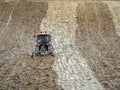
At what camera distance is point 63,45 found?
15.6m

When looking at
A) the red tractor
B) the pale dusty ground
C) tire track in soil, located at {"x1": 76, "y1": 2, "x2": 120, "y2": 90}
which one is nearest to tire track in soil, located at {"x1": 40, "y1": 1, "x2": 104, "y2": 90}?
the pale dusty ground

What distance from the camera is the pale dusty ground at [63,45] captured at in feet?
38.3

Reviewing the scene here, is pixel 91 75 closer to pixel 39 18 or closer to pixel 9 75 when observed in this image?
pixel 9 75

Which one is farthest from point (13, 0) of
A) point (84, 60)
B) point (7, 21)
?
point (84, 60)

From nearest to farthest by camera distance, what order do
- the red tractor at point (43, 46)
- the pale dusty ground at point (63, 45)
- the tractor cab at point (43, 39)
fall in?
the pale dusty ground at point (63, 45)
the red tractor at point (43, 46)
the tractor cab at point (43, 39)

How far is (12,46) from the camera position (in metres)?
15.4

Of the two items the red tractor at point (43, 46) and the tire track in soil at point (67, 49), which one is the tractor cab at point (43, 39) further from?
the tire track in soil at point (67, 49)

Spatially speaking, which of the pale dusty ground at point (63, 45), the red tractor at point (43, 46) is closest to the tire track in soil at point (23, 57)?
the pale dusty ground at point (63, 45)

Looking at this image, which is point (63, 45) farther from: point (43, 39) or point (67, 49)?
point (43, 39)

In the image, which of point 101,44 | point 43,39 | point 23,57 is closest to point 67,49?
point 43,39

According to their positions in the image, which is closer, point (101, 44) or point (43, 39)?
point (43, 39)

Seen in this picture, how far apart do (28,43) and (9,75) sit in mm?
3843

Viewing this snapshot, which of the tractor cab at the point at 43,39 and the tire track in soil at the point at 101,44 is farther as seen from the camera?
the tractor cab at the point at 43,39

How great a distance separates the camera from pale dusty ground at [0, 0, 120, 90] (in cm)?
1166
